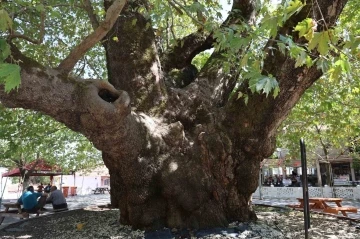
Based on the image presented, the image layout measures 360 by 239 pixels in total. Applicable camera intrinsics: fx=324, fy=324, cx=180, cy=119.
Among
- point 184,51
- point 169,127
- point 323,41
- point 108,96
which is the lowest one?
point 169,127

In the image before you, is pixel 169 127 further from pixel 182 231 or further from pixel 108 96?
pixel 182 231

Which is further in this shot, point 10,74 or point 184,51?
point 184,51

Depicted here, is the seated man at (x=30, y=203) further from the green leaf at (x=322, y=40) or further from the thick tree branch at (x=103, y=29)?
the green leaf at (x=322, y=40)

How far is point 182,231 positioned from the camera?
5.66 meters

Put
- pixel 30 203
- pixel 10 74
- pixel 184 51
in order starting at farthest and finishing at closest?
pixel 30 203 < pixel 184 51 < pixel 10 74

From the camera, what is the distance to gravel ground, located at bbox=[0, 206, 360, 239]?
5621mm

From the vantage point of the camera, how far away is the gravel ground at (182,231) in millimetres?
5621

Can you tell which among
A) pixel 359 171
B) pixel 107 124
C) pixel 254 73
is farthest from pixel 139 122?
pixel 359 171

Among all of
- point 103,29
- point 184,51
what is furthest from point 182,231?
point 184,51

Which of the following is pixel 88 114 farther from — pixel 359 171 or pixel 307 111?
pixel 359 171

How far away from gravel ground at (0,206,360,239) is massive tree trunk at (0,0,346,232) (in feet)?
0.85

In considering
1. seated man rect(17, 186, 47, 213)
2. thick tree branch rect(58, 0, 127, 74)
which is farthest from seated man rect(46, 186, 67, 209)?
thick tree branch rect(58, 0, 127, 74)

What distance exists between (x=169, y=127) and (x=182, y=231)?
6.19 feet

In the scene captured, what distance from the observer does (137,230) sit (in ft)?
19.3
